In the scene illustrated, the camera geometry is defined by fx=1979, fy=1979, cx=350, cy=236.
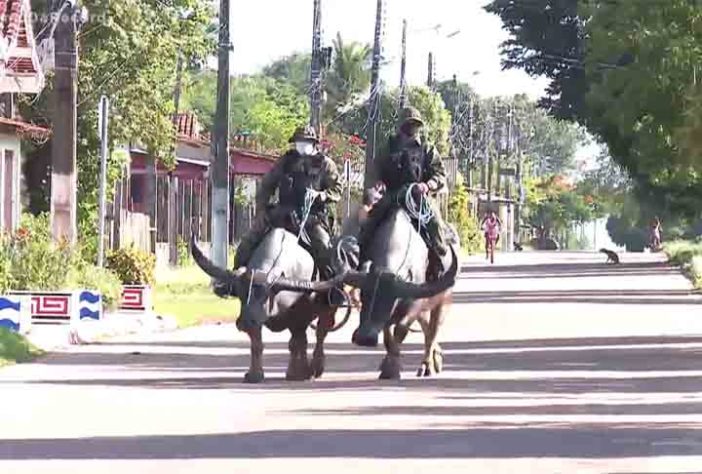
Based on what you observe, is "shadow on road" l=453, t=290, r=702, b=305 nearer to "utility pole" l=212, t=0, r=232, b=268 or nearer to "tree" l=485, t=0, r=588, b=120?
"utility pole" l=212, t=0, r=232, b=268

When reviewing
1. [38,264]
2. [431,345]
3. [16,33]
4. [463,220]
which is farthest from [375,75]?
[431,345]

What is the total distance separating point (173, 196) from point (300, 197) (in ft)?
124

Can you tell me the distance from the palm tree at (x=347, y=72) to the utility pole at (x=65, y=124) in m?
69.4

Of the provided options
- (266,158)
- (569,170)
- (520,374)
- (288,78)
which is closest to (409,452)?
(520,374)

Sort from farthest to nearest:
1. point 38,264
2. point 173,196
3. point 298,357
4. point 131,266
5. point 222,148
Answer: point 173,196, point 222,148, point 131,266, point 38,264, point 298,357

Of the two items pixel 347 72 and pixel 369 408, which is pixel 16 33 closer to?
pixel 369 408

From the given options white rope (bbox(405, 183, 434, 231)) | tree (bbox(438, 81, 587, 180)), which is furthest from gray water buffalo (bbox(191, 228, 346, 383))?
tree (bbox(438, 81, 587, 180))

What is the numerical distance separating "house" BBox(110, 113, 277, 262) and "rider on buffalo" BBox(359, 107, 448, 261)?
26827mm

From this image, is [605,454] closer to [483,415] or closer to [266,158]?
[483,415]

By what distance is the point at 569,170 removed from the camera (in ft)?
617

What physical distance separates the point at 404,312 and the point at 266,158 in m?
36.6

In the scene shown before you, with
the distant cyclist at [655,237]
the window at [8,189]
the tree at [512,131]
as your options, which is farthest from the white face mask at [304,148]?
the distant cyclist at [655,237]

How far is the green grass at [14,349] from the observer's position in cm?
2356

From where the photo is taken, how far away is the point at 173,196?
58.7 m
